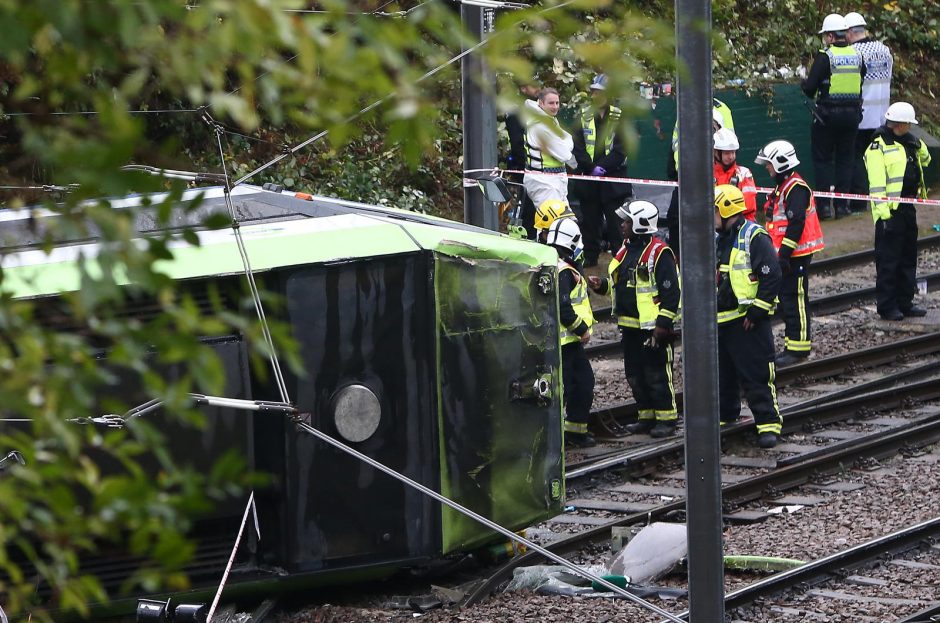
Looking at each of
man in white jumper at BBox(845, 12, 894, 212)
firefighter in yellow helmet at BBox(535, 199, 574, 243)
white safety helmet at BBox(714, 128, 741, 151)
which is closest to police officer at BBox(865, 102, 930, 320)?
white safety helmet at BBox(714, 128, 741, 151)

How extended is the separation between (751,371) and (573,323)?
4.88 ft

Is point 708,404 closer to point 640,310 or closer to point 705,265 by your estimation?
point 705,265

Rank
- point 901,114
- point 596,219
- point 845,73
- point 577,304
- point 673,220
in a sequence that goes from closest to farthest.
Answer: point 577,304
point 901,114
point 673,220
point 596,219
point 845,73

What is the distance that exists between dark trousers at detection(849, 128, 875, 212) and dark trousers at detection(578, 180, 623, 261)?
4.00 meters

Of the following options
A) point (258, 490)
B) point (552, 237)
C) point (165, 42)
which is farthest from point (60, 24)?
point (552, 237)

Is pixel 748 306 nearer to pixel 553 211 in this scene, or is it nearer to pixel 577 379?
pixel 577 379

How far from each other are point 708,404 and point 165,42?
136 inches

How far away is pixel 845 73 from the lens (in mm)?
19516

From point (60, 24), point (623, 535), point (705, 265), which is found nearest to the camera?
point (60, 24)

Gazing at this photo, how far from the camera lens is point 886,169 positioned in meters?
15.9

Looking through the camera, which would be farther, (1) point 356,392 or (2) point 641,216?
(2) point 641,216

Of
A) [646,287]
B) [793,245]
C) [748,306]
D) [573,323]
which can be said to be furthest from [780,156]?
[573,323]

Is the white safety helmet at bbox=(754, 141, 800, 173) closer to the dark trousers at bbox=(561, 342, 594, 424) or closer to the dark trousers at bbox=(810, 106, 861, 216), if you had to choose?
the dark trousers at bbox=(561, 342, 594, 424)

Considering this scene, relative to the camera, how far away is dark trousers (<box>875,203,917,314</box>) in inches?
623
